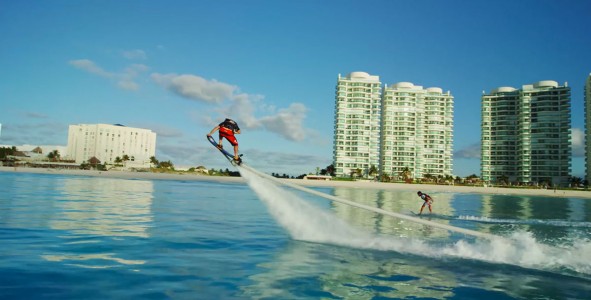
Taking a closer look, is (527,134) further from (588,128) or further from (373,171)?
(373,171)

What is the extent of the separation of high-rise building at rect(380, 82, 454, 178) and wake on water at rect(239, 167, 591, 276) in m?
161

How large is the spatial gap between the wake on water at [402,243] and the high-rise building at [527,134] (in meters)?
167

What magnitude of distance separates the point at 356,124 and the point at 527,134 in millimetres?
72851

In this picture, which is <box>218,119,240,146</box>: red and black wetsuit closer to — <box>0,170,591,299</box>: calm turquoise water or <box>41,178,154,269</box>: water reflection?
<box>0,170,591,299</box>: calm turquoise water

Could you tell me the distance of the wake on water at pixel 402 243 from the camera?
14.2 m

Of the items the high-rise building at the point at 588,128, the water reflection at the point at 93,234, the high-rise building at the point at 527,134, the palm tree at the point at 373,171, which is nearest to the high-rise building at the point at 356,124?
the palm tree at the point at 373,171

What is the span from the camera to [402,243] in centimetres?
1697

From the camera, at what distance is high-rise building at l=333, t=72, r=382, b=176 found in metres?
166

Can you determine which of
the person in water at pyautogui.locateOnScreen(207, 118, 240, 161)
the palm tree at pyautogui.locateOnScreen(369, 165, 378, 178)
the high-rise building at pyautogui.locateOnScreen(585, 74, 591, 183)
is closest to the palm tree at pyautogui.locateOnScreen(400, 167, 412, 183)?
the palm tree at pyautogui.locateOnScreen(369, 165, 378, 178)

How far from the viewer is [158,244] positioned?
14.8 metres

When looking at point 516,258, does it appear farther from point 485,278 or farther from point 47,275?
point 47,275

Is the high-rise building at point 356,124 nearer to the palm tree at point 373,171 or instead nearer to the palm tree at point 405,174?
the palm tree at point 373,171

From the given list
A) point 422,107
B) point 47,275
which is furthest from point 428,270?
point 422,107

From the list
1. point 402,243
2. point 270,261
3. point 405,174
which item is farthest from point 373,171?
point 270,261
